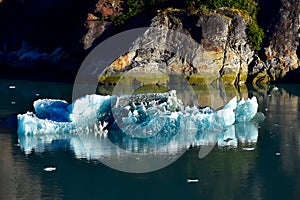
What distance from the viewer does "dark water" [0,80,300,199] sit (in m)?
11.2

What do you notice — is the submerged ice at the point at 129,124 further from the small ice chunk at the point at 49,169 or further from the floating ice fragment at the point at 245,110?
the small ice chunk at the point at 49,169

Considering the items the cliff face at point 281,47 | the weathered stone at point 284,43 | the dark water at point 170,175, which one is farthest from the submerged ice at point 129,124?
the weathered stone at point 284,43

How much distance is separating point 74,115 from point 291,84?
43.4ft

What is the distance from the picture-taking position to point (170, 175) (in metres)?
12.3

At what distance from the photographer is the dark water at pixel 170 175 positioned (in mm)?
11191

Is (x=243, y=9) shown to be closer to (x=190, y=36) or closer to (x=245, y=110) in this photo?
(x=190, y=36)

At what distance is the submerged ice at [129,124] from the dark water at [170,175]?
19.0 inches

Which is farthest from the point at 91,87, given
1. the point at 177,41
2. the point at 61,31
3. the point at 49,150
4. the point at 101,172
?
the point at 101,172

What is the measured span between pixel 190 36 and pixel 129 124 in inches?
458

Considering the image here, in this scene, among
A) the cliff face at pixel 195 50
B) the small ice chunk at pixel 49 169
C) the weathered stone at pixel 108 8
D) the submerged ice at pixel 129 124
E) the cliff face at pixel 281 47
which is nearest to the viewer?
the small ice chunk at pixel 49 169

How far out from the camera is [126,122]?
15.6 metres

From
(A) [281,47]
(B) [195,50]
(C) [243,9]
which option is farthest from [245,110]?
(C) [243,9]

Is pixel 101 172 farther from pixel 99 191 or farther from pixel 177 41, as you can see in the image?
pixel 177 41

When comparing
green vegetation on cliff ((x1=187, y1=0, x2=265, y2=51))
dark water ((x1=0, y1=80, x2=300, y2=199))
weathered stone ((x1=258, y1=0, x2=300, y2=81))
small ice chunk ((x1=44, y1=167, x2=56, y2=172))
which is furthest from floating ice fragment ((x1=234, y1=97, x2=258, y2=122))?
weathered stone ((x1=258, y1=0, x2=300, y2=81))
